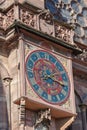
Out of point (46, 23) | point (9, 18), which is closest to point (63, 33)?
point (46, 23)

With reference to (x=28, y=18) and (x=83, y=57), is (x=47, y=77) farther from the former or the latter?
(x=83, y=57)

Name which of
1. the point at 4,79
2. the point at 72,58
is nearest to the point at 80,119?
the point at 72,58

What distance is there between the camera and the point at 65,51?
1302 centimetres

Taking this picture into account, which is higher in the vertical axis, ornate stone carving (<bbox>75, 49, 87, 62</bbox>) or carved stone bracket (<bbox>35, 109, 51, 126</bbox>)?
ornate stone carving (<bbox>75, 49, 87, 62</bbox>)

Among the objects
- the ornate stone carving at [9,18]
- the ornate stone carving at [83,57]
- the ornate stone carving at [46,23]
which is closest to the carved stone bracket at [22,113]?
the ornate stone carving at [9,18]

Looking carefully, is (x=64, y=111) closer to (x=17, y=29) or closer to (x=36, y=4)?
(x=17, y=29)

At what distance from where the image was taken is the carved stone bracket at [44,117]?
11.7 metres

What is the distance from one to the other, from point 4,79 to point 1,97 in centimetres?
44

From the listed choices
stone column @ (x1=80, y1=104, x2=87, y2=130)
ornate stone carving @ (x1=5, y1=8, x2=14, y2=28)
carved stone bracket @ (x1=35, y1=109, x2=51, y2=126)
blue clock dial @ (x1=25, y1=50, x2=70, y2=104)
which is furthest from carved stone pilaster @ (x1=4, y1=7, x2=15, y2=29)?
stone column @ (x1=80, y1=104, x2=87, y2=130)

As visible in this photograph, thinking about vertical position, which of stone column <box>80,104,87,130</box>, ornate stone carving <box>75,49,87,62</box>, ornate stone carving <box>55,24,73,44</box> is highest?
ornate stone carving <box>55,24,73,44</box>

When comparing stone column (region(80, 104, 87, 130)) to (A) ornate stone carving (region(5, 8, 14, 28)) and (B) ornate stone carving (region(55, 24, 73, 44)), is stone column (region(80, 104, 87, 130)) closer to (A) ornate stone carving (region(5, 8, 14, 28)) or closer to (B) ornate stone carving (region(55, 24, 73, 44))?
(B) ornate stone carving (region(55, 24, 73, 44))

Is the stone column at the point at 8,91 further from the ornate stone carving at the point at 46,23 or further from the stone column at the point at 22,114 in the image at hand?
the ornate stone carving at the point at 46,23

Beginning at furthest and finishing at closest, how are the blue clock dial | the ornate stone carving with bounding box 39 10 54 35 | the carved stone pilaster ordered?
the ornate stone carving with bounding box 39 10 54 35, the carved stone pilaster, the blue clock dial

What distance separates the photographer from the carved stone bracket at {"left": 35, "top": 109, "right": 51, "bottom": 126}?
38.3 feet
